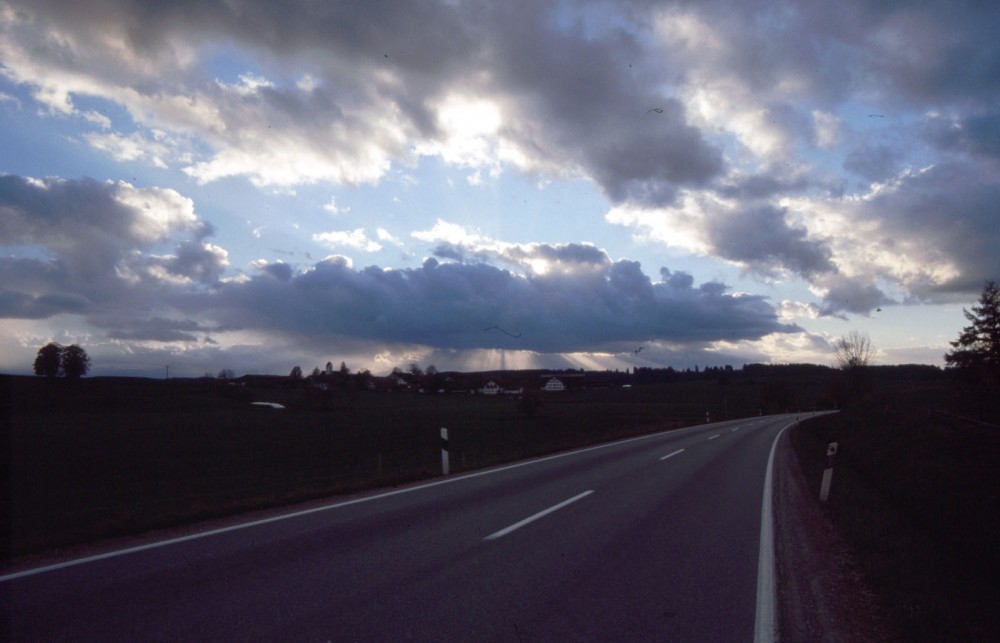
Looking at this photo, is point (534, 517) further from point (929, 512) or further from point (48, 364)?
point (48, 364)

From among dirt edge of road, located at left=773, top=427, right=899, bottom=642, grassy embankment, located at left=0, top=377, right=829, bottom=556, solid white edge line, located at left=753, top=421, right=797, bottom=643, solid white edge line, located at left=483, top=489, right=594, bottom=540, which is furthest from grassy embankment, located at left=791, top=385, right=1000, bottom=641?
grassy embankment, located at left=0, top=377, right=829, bottom=556

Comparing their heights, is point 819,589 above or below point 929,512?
above

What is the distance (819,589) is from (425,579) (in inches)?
163

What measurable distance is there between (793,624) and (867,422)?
115 ft

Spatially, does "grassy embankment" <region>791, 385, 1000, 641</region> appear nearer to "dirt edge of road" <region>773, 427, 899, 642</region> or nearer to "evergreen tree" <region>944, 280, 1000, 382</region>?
"dirt edge of road" <region>773, 427, 899, 642</region>

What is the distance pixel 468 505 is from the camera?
10836 mm

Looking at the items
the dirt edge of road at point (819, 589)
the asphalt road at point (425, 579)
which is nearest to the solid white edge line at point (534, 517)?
the asphalt road at point (425, 579)

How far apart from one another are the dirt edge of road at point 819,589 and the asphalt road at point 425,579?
0.32 metres

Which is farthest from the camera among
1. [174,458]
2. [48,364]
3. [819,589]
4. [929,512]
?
[48,364]

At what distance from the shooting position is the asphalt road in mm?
5000

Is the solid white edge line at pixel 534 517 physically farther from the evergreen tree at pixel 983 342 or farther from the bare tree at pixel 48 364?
the bare tree at pixel 48 364

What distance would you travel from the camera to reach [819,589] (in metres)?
6.61

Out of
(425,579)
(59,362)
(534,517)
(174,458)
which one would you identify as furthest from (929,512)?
(59,362)

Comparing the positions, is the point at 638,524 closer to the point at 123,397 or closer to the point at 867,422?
the point at 867,422
